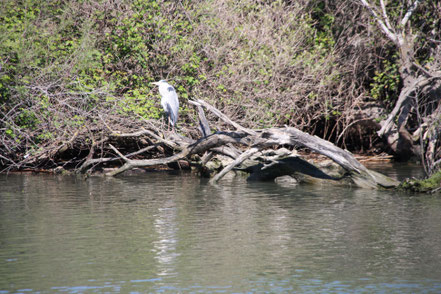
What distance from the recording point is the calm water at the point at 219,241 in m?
5.86

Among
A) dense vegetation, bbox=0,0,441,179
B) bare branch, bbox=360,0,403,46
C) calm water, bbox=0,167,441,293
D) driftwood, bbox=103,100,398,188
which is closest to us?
calm water, bbox=0,167,441,293

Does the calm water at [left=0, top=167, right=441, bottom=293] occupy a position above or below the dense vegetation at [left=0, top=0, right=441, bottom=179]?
below

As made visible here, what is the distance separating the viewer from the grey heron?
43.6ft

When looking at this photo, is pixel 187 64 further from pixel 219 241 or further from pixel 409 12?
pixel 219 241

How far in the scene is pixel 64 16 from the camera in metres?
14.2

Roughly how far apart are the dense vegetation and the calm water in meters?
2.33

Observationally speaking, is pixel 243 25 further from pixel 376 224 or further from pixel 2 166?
pixel 376 224

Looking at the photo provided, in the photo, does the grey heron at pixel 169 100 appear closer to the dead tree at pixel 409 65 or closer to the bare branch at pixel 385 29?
the dead tree at pixel 409 65

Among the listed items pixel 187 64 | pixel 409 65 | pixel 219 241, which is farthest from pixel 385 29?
pixel 219 241

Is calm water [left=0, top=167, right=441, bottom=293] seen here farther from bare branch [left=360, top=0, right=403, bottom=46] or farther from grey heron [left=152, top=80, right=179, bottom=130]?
bare branch [left=360, top=0, right=403, bottom=46]

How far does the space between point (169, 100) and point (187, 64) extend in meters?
1.85

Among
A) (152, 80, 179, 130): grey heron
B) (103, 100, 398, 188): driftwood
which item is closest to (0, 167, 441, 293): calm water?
(103, 100, 398, 188): driftwood

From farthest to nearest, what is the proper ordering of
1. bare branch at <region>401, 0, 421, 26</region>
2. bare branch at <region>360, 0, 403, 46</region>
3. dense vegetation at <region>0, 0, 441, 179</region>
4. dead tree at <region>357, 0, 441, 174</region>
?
Answer: 1. bare branch at <region>401, 0, 421, 26</region>
2. bare branch at <region>360, 0, 403, 46</region>
3. dead tree at <region>357, 0, 441, 174</region>
4. dense vegetation at <region>0, 0, 441, 179</region>

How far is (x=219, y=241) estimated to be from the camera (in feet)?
24.6
